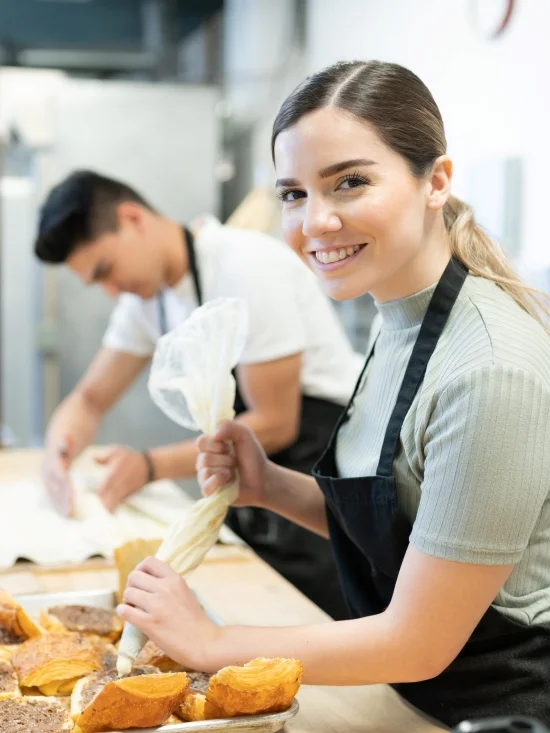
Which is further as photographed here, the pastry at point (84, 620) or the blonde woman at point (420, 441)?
the pastry at point (84, 620)

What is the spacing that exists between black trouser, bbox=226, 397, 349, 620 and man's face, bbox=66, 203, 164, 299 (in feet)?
1.68

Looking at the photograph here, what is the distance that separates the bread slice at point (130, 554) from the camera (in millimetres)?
1434

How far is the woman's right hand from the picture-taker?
141 cm

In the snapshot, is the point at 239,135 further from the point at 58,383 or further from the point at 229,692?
the point at 229,692

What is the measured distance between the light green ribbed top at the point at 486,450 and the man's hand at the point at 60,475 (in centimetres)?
118

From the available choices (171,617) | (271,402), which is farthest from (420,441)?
(271,402)

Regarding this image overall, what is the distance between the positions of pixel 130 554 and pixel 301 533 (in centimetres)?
82

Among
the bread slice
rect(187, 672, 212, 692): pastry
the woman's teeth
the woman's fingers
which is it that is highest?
the woman's teeth

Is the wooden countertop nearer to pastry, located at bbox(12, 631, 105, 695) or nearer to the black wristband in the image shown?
pastry, located at bbox(12, 631, 105, 695)

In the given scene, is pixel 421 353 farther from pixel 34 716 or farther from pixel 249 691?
pixel 34 716

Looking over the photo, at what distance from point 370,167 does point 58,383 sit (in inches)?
122

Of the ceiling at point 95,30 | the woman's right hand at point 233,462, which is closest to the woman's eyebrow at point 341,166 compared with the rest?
the woman's right hand at point 233,462

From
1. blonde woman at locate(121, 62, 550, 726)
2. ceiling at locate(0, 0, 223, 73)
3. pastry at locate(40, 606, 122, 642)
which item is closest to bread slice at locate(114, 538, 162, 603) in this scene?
pastry at locate(40, 606, 122, 642)

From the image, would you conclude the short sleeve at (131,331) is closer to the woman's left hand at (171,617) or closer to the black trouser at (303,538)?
the black trouser at (303,538)
